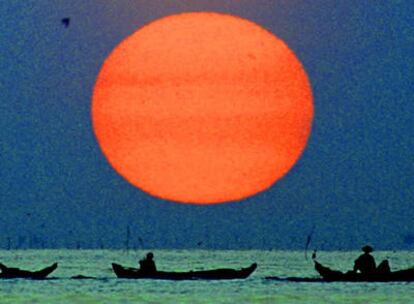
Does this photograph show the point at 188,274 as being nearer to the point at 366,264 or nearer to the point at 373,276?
the point at 373,276

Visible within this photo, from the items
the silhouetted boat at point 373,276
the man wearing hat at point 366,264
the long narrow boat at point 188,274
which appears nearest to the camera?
the man wearing hat at point 366,264

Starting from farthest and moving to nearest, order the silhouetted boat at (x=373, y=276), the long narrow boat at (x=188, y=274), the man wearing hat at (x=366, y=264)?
the long narrow boat at (x=188, y=274) → the silhouetted boat at (x=373, y=276) → the man wearing hat at (x=366, y=264)

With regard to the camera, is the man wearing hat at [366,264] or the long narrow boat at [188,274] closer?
the man wearing hat at [366,264]

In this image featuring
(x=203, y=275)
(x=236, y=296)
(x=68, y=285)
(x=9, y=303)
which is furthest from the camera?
(x=68, y=285)

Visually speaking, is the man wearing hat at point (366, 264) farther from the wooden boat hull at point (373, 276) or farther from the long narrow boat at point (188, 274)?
the long narrow boat at point (188, 274)

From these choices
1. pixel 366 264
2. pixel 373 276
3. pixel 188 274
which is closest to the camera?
pixel 366 264

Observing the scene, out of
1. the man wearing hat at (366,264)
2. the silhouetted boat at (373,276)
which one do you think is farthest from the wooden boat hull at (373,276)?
the man wearing hat at (366,264)

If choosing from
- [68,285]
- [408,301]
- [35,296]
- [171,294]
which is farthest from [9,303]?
[408,301]

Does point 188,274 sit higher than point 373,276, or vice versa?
point 188,274

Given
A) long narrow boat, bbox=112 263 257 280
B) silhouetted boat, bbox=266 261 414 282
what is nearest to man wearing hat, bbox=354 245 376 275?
silhouetted boat, bbox=266 261 414 282

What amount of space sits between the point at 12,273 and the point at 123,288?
6.27 meters

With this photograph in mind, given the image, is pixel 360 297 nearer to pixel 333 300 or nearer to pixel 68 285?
pixel 333 300

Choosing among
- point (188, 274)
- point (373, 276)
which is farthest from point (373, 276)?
point (188, 274)

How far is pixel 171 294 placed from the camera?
2362 inches
